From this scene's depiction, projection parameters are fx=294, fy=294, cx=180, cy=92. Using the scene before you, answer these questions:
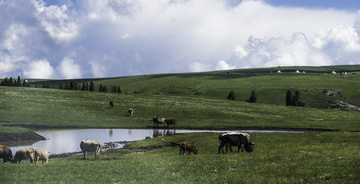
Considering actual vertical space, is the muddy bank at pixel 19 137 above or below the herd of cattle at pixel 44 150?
below

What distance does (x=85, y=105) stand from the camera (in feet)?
281

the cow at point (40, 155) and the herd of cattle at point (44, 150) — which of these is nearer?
the herd of cattle at point (44, 150)

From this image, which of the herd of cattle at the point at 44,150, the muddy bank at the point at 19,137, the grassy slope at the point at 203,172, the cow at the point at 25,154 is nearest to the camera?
the grassy slope at the point at 203,172

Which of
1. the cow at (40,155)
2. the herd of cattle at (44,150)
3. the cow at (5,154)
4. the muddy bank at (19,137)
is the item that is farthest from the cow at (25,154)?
the muddy bank at (19,137)

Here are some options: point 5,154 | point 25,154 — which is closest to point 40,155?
point 25,154

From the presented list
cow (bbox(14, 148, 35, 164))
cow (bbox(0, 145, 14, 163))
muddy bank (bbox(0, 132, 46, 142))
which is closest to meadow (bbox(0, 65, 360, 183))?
muddy bank (bbox(0, 132, 46, 142))

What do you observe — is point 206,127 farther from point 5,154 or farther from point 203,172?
point 203,172

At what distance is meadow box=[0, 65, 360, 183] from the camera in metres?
17.6

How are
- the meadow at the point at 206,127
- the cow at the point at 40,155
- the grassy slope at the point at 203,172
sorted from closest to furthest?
1. the grassy slope at the point at 203,172
2. the meadow at the point at 206,127
3. the cow at the point at 40,155

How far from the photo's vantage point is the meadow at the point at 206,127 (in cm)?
1761

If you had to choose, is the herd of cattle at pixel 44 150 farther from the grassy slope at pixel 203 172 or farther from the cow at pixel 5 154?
the grassy slope at pixel 203 172

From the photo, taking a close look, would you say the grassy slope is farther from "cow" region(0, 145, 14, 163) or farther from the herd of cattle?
"cow" region(0, 145, 14, 163)

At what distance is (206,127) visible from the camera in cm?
6825

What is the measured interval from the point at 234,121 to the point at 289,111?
1285 inches
